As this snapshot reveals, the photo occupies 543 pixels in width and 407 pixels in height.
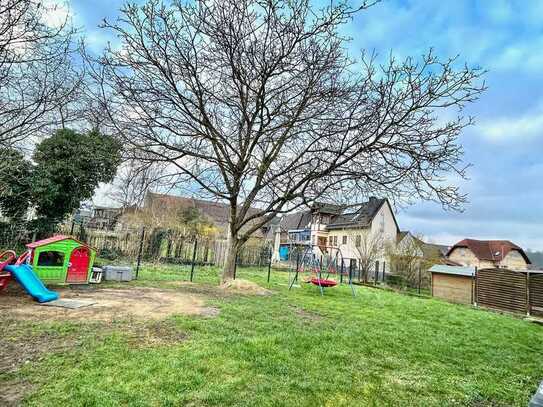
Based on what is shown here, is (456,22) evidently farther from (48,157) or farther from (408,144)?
(48,157)

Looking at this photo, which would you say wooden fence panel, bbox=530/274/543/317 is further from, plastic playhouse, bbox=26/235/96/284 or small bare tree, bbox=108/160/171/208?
plastic playhouse, bbox=26/235/96/284

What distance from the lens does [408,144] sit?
8.08 m

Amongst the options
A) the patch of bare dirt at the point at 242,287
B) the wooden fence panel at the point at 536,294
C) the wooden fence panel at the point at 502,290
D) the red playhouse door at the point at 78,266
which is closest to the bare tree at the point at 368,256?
the wooden fence panel at the point at 502,290

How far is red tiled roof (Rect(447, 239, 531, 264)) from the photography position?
115 ft

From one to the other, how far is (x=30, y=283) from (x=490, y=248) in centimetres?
4194

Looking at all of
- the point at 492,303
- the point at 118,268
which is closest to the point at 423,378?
the point at 118,268

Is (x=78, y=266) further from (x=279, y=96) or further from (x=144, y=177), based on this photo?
(x=279, y=96)

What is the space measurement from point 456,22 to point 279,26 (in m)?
3.87

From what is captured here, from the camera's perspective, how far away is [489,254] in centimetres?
3519

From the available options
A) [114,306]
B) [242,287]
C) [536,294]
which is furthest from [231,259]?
[536,294]

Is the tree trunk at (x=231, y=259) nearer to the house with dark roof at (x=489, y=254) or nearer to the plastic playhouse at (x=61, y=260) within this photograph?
the plastic playhouse at (x=61, y=260)

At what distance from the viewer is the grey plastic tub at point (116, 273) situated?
923 centimetres

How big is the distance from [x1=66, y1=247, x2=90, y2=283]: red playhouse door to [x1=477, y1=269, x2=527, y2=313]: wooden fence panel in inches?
561

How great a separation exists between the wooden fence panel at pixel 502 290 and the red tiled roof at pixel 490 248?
2589 cm
